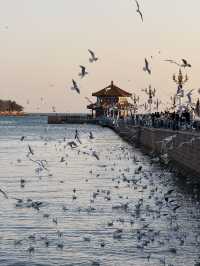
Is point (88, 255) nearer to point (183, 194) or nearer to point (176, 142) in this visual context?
point (183, 194)

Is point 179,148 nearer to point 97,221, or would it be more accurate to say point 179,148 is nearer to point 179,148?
point 179,148

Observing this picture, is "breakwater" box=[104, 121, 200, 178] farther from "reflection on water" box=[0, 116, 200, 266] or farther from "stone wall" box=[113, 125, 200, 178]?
"reflection on water" box=[0, 116, 200, 266]

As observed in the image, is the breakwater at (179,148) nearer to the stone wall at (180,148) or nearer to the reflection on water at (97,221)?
the stone wall at (180,148)

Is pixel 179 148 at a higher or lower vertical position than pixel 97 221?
higher

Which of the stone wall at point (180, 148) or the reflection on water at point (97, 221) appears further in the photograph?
the stone wall at point (180, 148)

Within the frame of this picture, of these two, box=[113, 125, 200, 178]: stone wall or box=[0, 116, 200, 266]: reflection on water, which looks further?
box=[113, 125, 200, 178]: stone wall

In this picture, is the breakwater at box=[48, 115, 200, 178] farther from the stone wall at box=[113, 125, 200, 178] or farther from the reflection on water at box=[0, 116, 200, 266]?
the reflection on water at box=[0, 116, 200, 266]

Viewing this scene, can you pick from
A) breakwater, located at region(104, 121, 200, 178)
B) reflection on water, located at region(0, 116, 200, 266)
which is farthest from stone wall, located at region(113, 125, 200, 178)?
reflection on water, located at region(0, 116, 200, 266)

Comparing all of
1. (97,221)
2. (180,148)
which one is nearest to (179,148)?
(180,148)

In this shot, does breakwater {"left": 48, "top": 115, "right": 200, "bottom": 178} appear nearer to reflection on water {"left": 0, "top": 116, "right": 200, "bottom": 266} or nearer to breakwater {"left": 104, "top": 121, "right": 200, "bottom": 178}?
breakwater {"left": 104, "top": 121, "right": 200, "bottom": 178}

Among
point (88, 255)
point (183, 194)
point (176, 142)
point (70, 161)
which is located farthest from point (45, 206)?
point (70, 161)

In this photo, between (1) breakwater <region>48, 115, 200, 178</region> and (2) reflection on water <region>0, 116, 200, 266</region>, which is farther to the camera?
(1) breakwater <region>48, 115, 200, 178</region>

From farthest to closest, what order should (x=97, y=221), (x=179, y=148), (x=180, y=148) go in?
(x=179, y=148)
(x=180, y=148)
(x=97, y=221)

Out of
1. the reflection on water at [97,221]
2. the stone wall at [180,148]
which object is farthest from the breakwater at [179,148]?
the reflection on water at [97,221]
